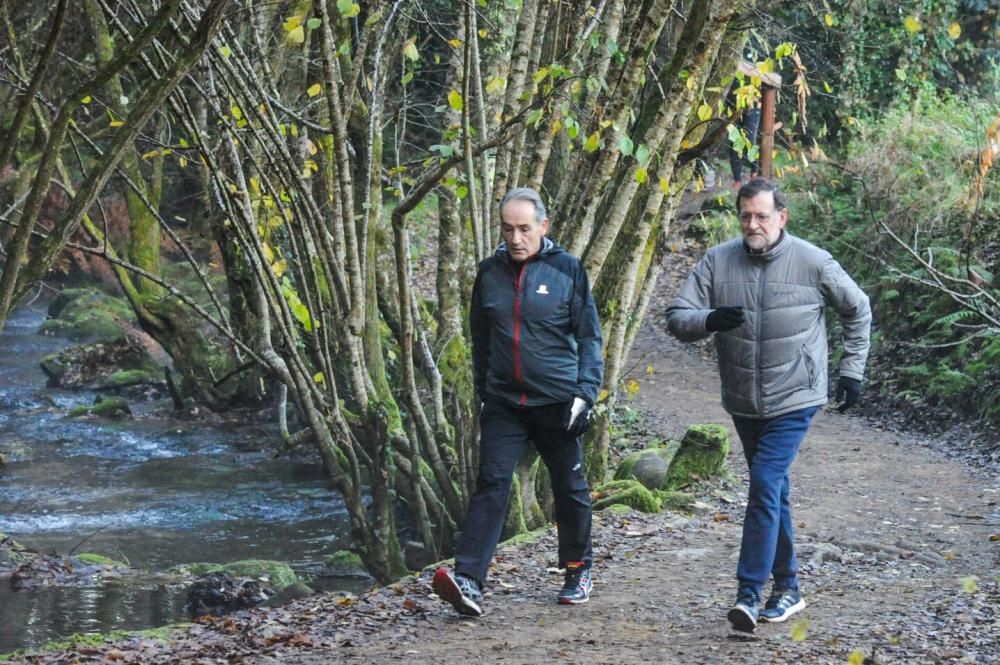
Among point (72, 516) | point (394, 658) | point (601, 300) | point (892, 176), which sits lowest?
point (72, 516)

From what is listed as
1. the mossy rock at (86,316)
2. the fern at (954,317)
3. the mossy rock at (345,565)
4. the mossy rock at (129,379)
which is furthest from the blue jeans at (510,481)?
the mossy rock at (86,316)

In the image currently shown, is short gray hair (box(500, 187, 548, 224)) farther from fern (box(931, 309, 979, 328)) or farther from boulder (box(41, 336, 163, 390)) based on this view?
boulder (box(41, 336, 163, 390))

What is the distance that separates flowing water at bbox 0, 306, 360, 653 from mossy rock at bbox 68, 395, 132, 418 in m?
0.29

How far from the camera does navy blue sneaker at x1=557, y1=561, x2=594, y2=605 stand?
6.56 metres

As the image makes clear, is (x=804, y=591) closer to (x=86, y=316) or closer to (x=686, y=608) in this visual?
(x=686, y=608)

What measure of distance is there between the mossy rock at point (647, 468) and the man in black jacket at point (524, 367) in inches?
182

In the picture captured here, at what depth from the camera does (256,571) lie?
10.0 meters

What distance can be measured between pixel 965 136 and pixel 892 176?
120 centimetres

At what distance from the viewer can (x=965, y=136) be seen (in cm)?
1838

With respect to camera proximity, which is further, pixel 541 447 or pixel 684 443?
pixel 684 443

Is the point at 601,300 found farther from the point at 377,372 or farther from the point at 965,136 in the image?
the point at 965,136

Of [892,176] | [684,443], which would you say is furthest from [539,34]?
[892,176]

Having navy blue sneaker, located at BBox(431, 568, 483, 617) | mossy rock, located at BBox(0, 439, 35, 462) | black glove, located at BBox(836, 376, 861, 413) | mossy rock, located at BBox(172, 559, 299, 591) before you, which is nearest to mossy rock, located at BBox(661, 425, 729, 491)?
mossy rock, located at BBox(172, 559, 299, 591)

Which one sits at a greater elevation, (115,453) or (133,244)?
(133,244)
